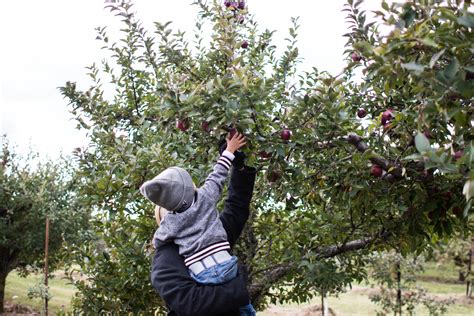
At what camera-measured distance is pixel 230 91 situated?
2510mm

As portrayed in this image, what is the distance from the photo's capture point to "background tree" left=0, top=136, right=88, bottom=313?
11.5m

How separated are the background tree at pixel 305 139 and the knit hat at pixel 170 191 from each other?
276 millimetres

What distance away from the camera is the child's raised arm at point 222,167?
2.64 metres

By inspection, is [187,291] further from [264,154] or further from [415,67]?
[415,67]

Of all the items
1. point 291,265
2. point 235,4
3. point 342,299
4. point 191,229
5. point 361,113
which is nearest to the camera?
point 191,229

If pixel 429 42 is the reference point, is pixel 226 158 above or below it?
below

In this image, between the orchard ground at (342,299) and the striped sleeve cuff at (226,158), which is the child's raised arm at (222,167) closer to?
the striped sleeve cuff at (226,158)

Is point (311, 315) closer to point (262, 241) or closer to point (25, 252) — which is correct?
point (25, 252)

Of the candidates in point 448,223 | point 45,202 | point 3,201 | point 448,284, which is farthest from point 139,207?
point 448,284

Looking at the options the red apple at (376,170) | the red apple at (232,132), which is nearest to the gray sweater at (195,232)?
the red apple at (232,132)

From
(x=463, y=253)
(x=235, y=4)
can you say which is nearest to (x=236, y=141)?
(x=235, y=4)

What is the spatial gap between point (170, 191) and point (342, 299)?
1498 cm

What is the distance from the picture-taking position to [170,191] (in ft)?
8.13

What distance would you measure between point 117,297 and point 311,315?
9101 mm
